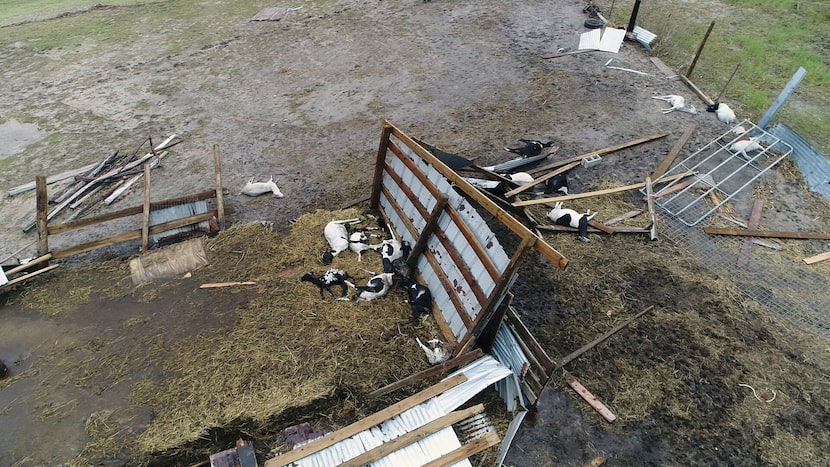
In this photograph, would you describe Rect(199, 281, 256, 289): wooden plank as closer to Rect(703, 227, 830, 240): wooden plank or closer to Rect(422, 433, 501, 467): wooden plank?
Rect(422, 433, 501, 467): wooden plank

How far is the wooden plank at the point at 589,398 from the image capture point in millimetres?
6793

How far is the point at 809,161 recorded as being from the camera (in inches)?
444

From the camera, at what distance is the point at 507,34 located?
19047mm

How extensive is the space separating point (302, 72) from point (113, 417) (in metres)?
14.0

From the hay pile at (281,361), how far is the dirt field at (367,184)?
7.0 inches

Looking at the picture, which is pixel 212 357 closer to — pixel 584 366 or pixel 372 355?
pixel 372 355

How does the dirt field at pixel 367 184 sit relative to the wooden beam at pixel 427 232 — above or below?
below

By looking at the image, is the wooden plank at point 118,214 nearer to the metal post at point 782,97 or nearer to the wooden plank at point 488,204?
the wooden plank at point 488,204

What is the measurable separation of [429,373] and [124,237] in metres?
7.35

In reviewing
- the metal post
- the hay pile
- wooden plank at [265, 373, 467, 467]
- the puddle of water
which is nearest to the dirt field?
the puddle of water

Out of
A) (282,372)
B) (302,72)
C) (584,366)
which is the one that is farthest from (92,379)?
(302,72)

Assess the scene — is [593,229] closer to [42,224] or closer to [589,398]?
[589,398]

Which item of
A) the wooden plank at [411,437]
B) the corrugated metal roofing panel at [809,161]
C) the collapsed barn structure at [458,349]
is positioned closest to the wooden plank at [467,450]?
the collapsed barn structure at [458,349]

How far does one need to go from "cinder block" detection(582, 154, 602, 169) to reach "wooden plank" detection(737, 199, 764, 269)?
145 inches
